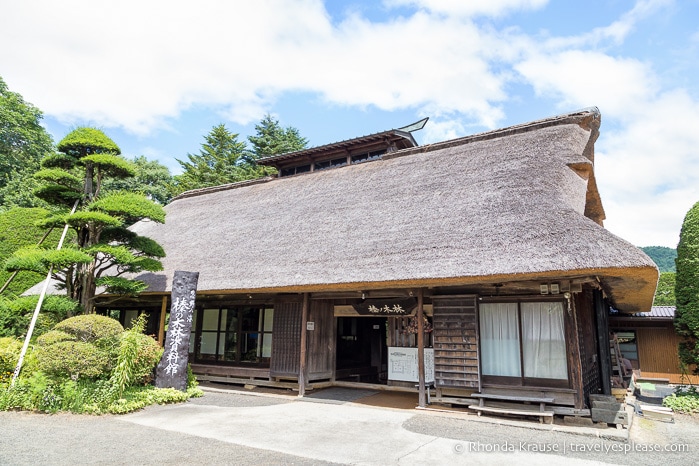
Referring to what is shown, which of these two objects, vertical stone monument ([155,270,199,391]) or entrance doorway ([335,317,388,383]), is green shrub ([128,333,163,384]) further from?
entrance doorway ([335,317,388,383])

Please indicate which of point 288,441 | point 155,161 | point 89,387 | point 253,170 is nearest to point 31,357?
point 89,387

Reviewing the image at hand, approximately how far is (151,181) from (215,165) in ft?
23.0

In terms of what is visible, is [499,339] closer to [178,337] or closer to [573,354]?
[573,354]

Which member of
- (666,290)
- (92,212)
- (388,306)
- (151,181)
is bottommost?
(388,306)

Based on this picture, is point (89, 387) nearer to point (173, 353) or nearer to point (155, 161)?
point (173, 353)

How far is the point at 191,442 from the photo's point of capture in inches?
220

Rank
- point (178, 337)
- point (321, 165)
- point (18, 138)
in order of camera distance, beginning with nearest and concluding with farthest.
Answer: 1. point (178, 337)
2. point (321, 165)
3. point (18, 138)

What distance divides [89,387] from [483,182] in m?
8.95

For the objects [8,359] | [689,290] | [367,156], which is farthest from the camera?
[367,156]

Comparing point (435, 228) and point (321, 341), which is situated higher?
point (435, 228)

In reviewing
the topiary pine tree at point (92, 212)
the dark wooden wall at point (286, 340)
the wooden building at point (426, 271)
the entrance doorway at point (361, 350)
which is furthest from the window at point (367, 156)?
the topiary pine tree at point (92, 212)

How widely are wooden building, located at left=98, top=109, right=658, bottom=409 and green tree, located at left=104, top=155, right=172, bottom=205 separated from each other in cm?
1953

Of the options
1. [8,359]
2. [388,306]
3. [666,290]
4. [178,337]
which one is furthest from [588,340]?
[666,290]

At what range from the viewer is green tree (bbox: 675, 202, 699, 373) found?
10141mm
